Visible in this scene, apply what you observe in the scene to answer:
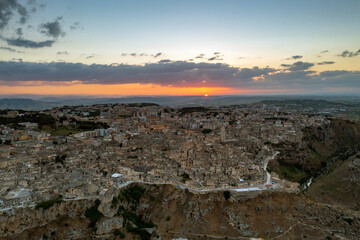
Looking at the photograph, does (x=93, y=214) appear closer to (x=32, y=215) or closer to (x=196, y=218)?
(x=32, y=215)

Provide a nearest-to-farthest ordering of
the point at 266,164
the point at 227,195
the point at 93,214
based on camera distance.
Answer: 1. the point at 93,214
2. the point at 227,195
3. the point at 266,164

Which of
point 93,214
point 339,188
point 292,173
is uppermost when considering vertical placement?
point 93,214

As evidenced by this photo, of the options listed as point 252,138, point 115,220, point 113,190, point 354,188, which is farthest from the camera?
point 252,138

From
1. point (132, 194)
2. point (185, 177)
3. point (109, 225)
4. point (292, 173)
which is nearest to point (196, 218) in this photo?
point (185, 177)

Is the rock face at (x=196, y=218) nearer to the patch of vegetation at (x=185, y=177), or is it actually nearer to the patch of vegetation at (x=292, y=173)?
the patch of vegetation at (x=185, y=177)

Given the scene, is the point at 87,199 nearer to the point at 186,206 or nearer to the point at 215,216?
the point at 186,206

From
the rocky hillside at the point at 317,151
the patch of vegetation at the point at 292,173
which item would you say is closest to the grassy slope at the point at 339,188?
the patch of vegetation at the point at 292,173

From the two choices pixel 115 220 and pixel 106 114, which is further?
pixel 106 114

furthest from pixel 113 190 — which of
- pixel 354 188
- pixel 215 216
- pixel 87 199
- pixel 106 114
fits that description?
pixel 106 114
